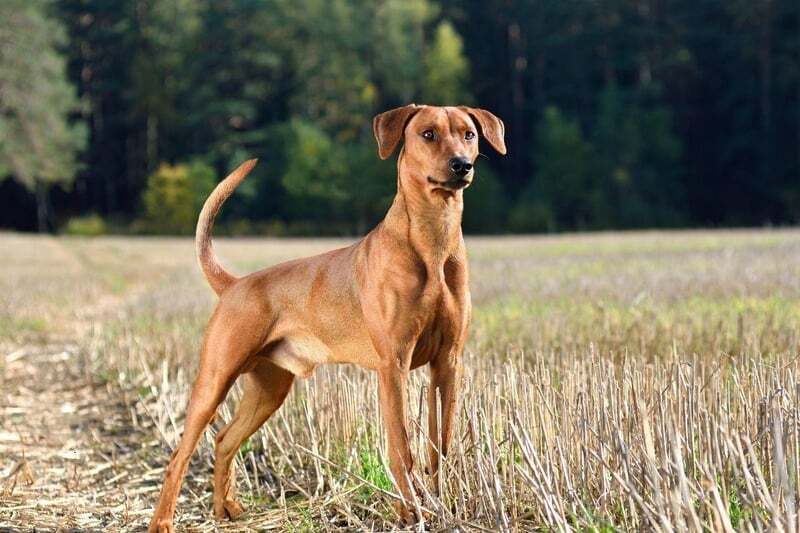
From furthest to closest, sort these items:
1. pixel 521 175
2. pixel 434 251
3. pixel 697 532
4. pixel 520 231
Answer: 1. pixel 521 175
2. pixel 520 231
3. pixel 434 251
4. pixel 697 532

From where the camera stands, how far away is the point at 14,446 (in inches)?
237

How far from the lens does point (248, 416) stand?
14.9 ft

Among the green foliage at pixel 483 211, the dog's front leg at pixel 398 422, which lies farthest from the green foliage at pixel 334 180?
the dog's front leg at pixel 398 422

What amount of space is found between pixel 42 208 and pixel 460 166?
175 ft

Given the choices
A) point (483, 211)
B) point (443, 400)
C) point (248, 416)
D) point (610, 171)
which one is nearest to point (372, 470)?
point (248, 416)

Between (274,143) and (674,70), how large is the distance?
21.8m

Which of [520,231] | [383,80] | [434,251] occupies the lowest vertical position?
[520,231]

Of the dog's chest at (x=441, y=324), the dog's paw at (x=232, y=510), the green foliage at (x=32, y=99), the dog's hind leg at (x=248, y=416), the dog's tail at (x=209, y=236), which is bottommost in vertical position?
the dog's paw at (x=232, y=510)

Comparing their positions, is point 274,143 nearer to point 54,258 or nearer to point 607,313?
point 54,258

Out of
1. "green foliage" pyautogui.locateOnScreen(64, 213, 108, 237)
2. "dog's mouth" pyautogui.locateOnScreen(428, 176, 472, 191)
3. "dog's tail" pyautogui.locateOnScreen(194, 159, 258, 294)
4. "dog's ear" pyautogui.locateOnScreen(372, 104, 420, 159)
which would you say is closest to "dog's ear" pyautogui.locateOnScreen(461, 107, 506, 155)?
"dog's ear" pyautogui.locateOnScreen(372, 104, 420, 159)

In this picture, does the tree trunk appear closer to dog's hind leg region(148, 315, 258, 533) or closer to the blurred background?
the blurred background

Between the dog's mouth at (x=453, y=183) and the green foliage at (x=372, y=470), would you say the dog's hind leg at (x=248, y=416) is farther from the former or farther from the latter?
the dog's mouth at (x=453, y=183)

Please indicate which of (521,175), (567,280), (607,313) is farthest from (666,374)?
(521,175)

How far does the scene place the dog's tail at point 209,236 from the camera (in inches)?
181
